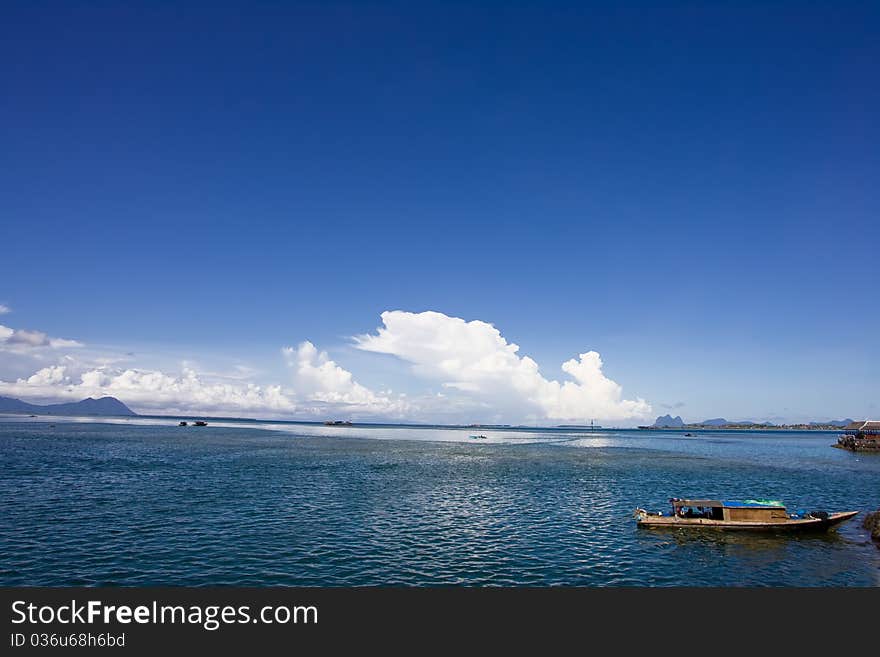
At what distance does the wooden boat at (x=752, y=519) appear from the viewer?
1599 inches

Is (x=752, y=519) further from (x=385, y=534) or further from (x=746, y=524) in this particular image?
(x=385, y=534)

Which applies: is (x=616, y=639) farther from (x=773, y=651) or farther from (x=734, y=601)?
(x=734, y=601)

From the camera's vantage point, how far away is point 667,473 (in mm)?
84875

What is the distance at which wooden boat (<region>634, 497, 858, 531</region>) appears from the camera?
133ft

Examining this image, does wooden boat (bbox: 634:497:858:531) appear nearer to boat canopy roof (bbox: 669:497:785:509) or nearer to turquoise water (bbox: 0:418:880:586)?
boat canopy roof (bbox: 669:497:785:509)

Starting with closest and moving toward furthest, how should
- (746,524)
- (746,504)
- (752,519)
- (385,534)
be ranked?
1. (385,534)
2. (746,524)
3. (752,519)
4. (746,504)

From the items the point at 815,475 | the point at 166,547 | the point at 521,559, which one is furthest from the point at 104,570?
the point at 815,475

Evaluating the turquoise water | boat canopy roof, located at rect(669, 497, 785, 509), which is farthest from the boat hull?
boat canopy roof, located at rect(669, 497, 785, 509)

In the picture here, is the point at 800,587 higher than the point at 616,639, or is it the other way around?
the point at 616,639

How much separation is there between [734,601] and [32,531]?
48680mm

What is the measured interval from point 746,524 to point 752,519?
128 cm

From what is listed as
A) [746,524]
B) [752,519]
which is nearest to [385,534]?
[746,524]

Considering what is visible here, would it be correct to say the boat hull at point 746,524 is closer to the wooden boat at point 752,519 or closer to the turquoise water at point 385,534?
the wooden boat at point 752,519

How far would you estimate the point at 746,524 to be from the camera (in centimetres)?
4094
